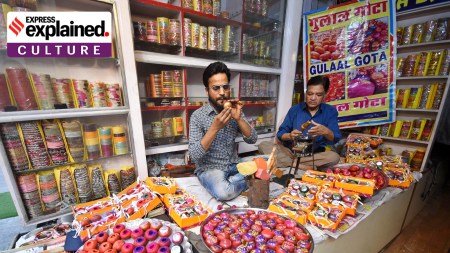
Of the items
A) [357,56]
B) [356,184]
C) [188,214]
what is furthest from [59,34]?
[357,56]

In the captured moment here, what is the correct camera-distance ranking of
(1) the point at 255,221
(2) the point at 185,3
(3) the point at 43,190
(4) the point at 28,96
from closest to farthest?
(1) the point at 255,221, (4) the point at 28,96, (3) the point at 43,190, (2) the point at 185,3

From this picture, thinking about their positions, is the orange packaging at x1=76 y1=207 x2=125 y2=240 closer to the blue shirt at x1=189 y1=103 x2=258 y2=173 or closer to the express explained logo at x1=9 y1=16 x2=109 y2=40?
the blue shirt at x1=189 y1=103 x2=258 y2=173

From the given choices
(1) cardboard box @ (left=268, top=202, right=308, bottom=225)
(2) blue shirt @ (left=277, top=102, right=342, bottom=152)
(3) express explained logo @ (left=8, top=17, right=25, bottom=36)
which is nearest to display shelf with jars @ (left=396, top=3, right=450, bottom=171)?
(2) blue shirt @ (left=277, top=102, right=342, bottom=152)

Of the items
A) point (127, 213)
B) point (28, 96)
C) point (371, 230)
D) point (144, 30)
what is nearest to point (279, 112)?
point (371, 230)

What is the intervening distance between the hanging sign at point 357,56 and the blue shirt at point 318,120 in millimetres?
756

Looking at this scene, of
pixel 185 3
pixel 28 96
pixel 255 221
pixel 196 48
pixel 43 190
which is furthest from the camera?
pixel 196 48

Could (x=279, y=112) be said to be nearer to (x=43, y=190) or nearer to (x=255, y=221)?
(x=255, y=221)

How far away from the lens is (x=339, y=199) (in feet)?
4.07

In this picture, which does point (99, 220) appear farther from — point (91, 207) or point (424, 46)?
point (424, 46)

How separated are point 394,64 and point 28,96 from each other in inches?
147

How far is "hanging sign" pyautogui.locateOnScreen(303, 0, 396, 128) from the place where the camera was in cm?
240

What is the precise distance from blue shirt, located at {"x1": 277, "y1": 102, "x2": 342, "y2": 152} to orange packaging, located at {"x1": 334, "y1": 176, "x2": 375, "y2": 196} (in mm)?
708

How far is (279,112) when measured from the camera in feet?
9.98

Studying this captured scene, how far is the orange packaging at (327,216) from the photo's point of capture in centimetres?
108
